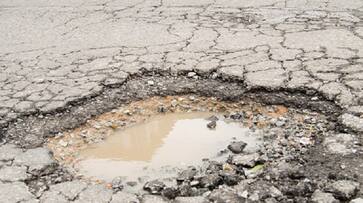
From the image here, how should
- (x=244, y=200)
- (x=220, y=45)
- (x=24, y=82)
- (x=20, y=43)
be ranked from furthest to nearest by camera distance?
(x=20, y=43), (x=220, y=45), (x=24, y=82), (x=244, y=200)

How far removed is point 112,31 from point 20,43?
1.07 meters

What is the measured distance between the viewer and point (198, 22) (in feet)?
18.8

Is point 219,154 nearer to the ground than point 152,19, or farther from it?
nearer to the ground

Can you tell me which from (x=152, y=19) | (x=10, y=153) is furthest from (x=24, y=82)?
(x=152, y=19)

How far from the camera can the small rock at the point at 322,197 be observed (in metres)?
2.61

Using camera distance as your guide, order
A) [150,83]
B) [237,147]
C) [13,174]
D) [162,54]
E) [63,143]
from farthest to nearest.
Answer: [162,54] < [150,83] < [63,143] < [237,147] < [13,174]

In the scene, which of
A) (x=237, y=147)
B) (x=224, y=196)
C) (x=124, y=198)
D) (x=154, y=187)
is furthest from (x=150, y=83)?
(x=224, y=196)

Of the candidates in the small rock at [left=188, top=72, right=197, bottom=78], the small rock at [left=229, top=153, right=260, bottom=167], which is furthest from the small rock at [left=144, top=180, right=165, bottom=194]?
the small rock at [left=188, top=72, right=197, bottom=78]

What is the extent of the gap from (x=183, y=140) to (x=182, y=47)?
61.4 inches

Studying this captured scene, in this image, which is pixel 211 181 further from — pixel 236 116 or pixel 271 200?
pixel 236 116

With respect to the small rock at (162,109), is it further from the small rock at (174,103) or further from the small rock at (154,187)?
the small rock at (154,187)

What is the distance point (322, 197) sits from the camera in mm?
2641

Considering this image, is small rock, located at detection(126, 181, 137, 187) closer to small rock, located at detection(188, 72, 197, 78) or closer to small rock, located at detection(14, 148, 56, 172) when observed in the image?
small rock, located at detection(14, 148, 56, 172)

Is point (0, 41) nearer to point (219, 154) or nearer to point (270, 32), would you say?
point (270, 32)
